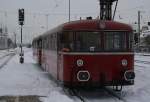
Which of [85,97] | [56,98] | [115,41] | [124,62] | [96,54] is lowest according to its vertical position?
[85,97]

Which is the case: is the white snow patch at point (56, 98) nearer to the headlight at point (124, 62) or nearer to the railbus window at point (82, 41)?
the railbus window at point (82, 41)

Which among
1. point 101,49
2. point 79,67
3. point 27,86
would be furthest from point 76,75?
point 27,86

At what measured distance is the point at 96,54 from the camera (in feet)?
A: 46.5

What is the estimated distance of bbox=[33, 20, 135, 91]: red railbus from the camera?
14133 millimetres

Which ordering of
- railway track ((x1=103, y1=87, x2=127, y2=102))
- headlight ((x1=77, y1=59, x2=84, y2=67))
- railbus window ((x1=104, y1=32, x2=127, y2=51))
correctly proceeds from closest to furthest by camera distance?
railway track ((x1=103, y1=87, x2=127, y2=102)) < headlight ((x1=77, y1=59, x2=84, y2=67)) < railbus window ((x1=104, y1=32, x2=127, y2=51))

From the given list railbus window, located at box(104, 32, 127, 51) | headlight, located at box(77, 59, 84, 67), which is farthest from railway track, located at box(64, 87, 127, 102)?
railbus window, located at box(104, 32, 127, 51)

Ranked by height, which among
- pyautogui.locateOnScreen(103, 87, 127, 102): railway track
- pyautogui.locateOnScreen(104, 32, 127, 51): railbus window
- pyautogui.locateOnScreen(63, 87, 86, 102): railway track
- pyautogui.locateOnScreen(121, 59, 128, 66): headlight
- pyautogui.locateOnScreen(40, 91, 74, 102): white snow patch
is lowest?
pyautogui.locateOnScreen(63, 87, 86, 102): railway track

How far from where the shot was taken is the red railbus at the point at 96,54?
14.1 m

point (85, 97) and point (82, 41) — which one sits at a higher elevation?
point (82, 41)

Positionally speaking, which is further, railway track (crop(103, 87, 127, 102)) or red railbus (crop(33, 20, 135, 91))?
red railbus (crop(33, 20, 135, 91))

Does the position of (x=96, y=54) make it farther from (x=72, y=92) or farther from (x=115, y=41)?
(x=72, y=92)

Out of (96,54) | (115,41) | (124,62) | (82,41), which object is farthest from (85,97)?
(115,41)

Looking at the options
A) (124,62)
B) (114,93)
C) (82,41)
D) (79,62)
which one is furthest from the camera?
(114,93)

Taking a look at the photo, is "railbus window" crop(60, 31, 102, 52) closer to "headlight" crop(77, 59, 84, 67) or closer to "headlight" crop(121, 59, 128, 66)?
"headlight" crop(77, 59, 84, 67)
